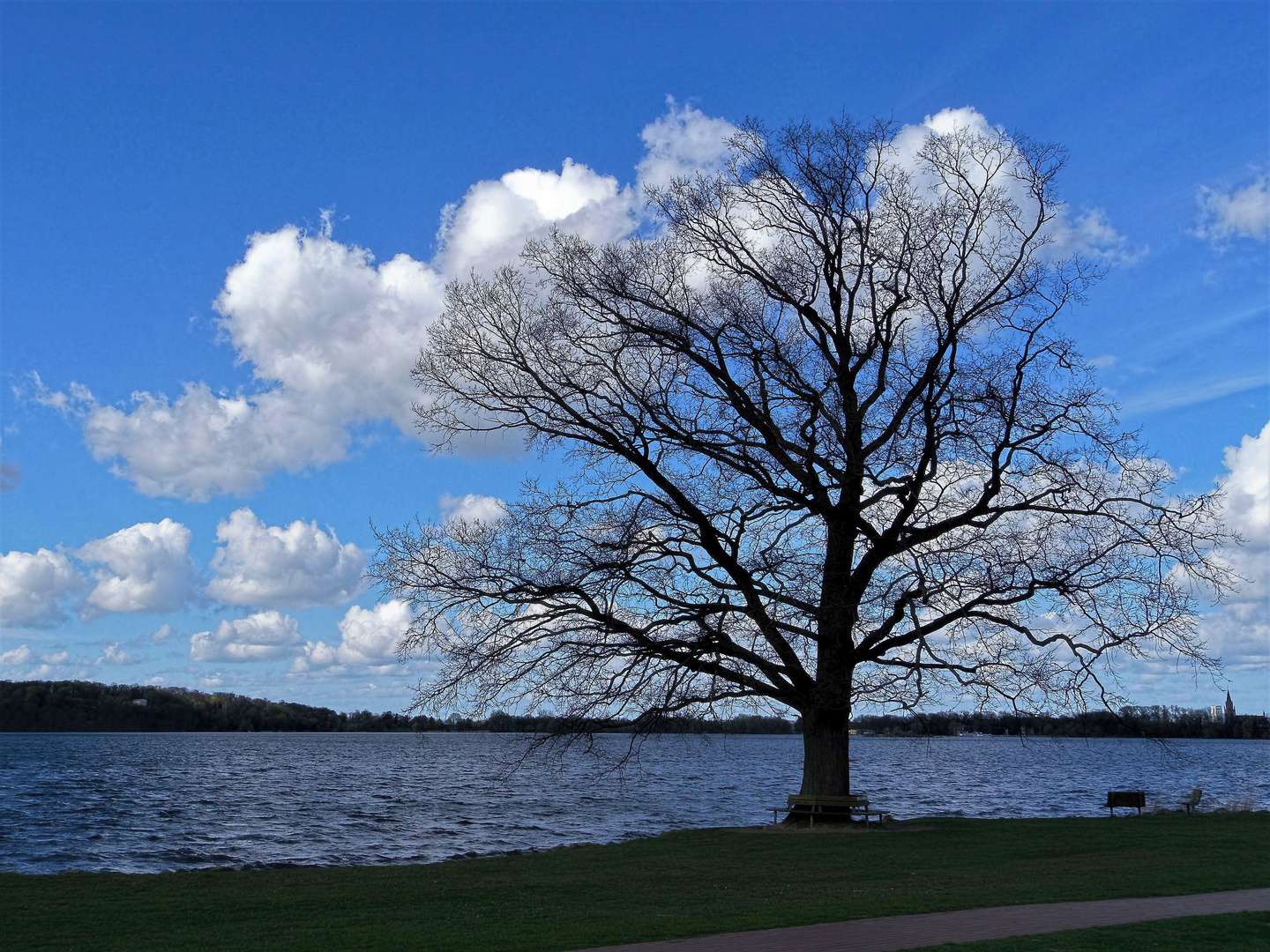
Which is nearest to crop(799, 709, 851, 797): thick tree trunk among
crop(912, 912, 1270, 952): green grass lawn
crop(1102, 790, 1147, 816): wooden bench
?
crop(1102, 790, 1147, 816): wooden bench

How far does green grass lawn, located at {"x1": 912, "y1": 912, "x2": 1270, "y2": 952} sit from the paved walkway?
0.36 metres

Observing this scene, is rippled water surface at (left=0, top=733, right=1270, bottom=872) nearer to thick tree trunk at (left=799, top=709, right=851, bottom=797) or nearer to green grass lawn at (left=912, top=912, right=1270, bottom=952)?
thick tree trunk at (left=799, top=709, right=851, bottom=797)

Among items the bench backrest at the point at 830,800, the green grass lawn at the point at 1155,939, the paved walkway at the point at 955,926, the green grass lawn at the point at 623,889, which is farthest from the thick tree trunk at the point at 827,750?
the green grass lawn at the point at 1155,939

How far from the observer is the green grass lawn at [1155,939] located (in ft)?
33.3

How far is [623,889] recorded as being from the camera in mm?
15891

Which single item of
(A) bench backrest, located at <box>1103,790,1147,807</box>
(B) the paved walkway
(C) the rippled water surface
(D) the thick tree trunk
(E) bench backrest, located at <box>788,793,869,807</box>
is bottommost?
(C) the rippled water surface

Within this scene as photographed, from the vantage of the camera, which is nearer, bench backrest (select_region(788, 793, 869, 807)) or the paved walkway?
the paved walkway

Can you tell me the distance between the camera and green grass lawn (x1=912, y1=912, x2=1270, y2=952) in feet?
33.3

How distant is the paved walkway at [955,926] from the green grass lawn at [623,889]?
0.49m

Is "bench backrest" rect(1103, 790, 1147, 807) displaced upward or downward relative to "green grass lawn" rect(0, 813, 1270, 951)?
upward

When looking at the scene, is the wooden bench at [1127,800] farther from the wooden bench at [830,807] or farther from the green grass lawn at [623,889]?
the wooden bench at [830,807]

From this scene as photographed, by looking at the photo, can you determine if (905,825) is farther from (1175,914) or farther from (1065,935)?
(1065,935)

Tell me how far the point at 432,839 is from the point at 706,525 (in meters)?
13.7

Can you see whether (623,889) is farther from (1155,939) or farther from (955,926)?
(1155,939)
